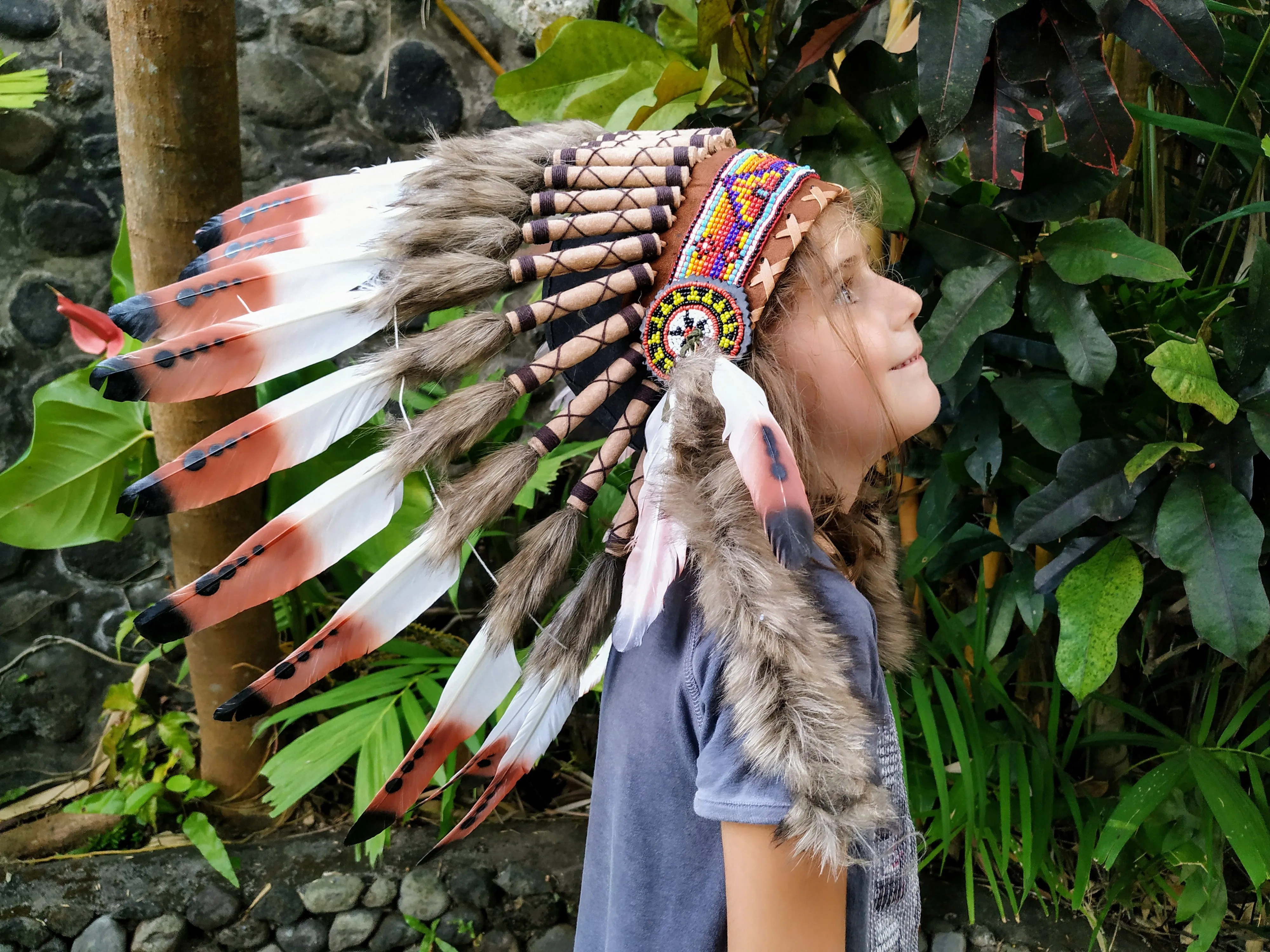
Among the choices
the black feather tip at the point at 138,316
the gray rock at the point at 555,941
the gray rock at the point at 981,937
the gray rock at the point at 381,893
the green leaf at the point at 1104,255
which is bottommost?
the gray rock at the point at 555,941

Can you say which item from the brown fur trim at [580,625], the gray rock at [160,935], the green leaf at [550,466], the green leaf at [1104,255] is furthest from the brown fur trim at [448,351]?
the gray rock at [160,935]

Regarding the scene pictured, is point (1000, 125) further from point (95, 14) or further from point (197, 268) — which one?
point (95, 14)

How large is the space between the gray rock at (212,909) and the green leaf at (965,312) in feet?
5.38

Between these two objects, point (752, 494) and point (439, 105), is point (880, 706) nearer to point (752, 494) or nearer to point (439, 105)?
point (752, 494)

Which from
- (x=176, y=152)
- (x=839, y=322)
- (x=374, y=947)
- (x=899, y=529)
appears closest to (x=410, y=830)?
(x=374, y=947)

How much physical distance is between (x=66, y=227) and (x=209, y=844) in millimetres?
1371

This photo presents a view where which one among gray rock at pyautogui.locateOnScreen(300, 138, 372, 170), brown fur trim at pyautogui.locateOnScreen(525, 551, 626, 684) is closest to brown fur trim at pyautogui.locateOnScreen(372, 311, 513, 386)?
brown fur trim at pyautogui.locateOnScreen(525, 551, 626, 684)

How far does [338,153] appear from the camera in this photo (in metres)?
2.22

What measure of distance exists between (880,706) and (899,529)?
1035 millimetres

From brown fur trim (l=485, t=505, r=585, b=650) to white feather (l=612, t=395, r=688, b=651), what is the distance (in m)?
0.08

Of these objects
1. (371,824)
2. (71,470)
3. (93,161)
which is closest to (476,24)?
(93,161)

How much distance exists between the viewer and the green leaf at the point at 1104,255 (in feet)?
3.71

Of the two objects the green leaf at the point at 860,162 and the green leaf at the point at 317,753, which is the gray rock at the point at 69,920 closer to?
the green leaf at the point at 317,753

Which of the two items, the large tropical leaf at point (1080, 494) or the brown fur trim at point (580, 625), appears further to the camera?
the large tropical leaf at point (1080, 494)
